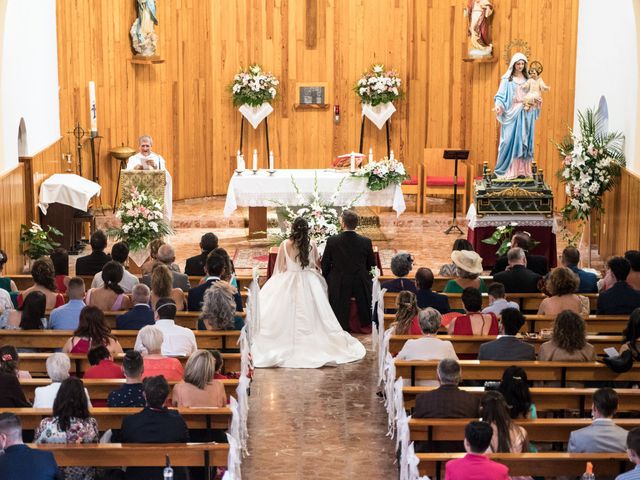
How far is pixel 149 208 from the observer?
12602mm

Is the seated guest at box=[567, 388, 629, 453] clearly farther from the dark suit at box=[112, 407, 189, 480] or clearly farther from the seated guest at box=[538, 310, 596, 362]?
the dark suit at box=[112, 407, 189, 480]

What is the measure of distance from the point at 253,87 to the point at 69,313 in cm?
1032

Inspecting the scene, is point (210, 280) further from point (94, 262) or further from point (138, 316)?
point (94, 262)

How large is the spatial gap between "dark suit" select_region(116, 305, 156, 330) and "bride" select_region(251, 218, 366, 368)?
6.24 feet

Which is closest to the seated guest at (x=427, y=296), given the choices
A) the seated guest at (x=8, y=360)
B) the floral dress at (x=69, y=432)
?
the seated guest at (x=8, y=360)

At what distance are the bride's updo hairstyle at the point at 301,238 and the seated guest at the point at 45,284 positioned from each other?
2265 mm

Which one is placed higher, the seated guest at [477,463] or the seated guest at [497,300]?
the seated guest at [497,300]

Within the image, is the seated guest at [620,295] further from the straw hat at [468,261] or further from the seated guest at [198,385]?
the seated guest at [198,385]

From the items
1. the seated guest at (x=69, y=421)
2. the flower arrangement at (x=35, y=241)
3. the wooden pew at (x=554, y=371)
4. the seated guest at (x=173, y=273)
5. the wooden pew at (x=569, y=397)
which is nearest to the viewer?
the seated guest at (x=69, y=421)

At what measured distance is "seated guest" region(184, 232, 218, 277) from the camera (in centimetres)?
1041

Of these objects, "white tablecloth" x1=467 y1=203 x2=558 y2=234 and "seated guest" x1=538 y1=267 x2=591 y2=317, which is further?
"white tablecloth" x1=467 y1=203 x2=558 y2=234

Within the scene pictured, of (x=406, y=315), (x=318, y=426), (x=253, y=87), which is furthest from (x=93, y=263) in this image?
(x=253, y=87)

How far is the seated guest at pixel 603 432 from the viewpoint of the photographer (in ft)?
Answer: 19.6

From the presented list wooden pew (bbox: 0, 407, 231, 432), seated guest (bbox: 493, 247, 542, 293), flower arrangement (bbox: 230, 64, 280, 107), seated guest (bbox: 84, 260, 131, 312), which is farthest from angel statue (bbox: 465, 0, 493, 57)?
wooden pew (bbox: 0, 407, 231, 432)
